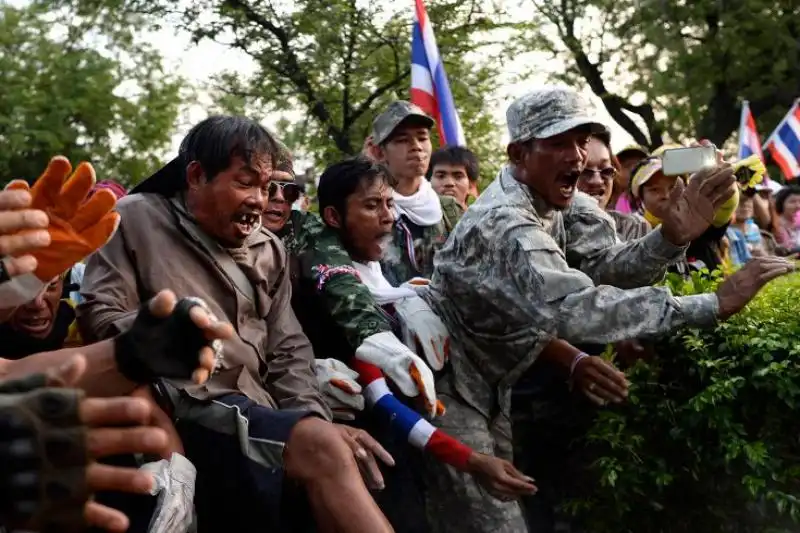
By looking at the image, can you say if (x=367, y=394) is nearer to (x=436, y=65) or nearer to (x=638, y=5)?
(x=436, y=65)

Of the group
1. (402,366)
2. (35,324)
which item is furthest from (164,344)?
(402,366)

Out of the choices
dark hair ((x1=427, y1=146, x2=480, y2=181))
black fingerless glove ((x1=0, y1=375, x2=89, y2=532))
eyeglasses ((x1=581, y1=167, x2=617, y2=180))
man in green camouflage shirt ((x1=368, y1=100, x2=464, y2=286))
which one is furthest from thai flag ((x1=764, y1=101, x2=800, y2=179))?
black fingerless glove ((x1=0, y1=375, x2=89, y2=532))

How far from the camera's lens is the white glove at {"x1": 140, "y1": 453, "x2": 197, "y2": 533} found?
128 inches

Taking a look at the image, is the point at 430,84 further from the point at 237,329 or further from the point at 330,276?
the point at 237,329

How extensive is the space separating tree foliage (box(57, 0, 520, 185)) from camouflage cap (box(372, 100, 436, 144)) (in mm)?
4594

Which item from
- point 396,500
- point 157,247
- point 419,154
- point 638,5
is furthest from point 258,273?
point 638,5

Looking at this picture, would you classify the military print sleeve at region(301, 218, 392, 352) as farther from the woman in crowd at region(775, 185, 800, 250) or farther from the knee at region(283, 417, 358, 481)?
the woman in crowd at region(775, 185, 800, 250)

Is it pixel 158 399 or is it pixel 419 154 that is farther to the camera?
pixel 419 154

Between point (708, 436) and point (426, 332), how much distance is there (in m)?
1.15

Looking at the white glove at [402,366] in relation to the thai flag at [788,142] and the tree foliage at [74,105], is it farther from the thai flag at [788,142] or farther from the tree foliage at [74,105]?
the tree foliage at [74,105]

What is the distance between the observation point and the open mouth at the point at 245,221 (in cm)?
399

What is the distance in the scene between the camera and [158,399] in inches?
145

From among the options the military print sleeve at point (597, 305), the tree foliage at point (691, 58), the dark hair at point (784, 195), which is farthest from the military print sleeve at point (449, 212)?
the tree foliage at point (691, 58)

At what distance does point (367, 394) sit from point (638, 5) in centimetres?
1790
